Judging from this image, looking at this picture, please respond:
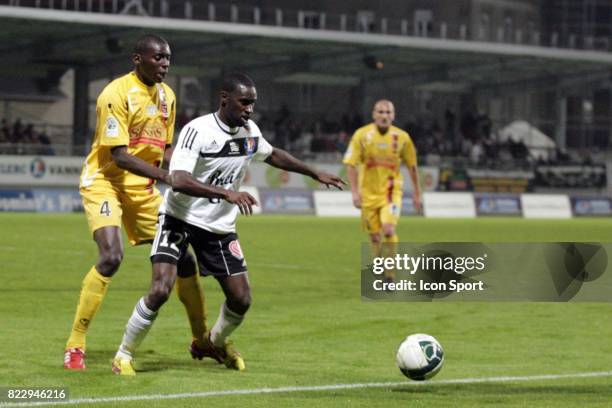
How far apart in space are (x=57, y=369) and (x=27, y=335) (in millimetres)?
2064

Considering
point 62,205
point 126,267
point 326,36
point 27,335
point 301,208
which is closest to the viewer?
point 27,335

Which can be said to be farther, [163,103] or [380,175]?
[380,175]

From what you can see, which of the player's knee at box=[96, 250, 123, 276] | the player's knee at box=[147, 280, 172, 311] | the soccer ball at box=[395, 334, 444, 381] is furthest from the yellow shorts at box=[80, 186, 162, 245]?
the soccer ball at box=[395, 334, 444, 381]

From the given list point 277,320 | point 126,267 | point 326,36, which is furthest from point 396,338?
point 326,36

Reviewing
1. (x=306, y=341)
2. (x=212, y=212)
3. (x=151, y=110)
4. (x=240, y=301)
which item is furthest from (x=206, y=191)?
(x=306, y=341)

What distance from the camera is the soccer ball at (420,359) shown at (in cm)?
815

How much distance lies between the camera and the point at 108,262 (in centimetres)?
879

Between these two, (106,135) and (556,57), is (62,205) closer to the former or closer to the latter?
(556,57)

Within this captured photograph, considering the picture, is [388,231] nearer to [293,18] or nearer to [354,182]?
[354,182]

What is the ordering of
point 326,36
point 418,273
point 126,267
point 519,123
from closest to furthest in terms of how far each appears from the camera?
point 418,273, point 126,267, point 326,36, point 519,123

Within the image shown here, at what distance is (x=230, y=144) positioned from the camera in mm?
8414

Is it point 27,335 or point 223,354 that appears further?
point 27,335

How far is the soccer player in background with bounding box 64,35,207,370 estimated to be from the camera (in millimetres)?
8727

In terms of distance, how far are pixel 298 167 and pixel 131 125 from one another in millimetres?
1259
